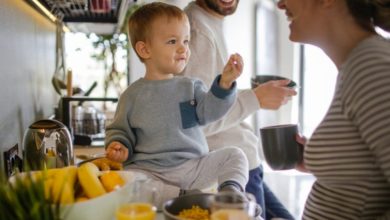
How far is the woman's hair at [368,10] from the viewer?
0.87m

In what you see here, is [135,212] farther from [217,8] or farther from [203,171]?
[217,8]

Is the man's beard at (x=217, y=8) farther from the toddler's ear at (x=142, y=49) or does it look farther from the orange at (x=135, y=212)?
the orange at (x=135, y=212)

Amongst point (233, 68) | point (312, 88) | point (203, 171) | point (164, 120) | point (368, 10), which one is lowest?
point (312, 88)

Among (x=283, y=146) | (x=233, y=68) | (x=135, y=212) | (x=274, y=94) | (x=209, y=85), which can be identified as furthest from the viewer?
(x=209, y=85)

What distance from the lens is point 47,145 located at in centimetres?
135

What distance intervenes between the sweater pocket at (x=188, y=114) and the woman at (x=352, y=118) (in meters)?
0.36

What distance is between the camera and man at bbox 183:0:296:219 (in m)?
1.31

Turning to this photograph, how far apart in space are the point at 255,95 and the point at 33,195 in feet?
2.74

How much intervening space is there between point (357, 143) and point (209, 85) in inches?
26.8

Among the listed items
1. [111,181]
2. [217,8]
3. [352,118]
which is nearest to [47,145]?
[111,181]

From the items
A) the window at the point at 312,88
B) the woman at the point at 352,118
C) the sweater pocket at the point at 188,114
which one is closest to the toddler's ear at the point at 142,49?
the sweater pocket at the point at 188,114

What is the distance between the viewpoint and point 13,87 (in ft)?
4.56

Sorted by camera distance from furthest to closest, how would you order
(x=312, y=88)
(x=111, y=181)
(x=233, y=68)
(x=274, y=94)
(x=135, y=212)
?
(x=312, y=88) → (x=274, y=94) → (x=233, y=68) → (x=111, y=181) → (x=135, y=212)

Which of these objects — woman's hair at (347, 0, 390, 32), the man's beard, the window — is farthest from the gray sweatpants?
the window
